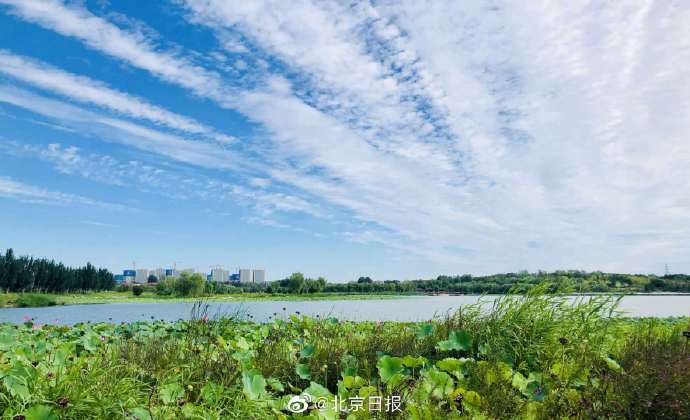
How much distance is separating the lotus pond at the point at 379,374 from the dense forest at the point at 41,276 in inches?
2150

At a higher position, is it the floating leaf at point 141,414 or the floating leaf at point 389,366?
the floating leaf at point 389,366

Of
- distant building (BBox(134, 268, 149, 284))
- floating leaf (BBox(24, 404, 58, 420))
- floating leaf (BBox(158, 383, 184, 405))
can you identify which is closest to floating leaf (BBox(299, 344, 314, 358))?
floating leaf (BBox(158, 383, 184, 405))

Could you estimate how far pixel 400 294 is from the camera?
192 ft

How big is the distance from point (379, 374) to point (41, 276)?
60003mm

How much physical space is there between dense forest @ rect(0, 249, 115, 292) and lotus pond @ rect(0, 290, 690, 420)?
2150 inches

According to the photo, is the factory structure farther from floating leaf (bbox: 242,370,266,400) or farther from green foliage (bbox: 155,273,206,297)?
floating leaf (bbox: 242,370,266,400)

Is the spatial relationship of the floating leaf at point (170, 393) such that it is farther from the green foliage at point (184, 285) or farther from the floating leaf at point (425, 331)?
the green foliage at point (184, 285)

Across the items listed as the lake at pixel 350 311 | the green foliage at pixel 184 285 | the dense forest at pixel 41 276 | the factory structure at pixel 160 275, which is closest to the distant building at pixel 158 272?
the factory structure at pixel 160 275

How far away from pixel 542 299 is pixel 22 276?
59.1 m

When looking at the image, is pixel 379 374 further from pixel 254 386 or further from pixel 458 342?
pixel 458 342

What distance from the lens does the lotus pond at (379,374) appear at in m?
2.84

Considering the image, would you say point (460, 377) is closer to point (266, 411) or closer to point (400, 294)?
point (266, 411)

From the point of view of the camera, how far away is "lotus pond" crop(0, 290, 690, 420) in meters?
2.84

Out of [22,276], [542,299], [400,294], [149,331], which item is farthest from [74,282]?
[542,299]
